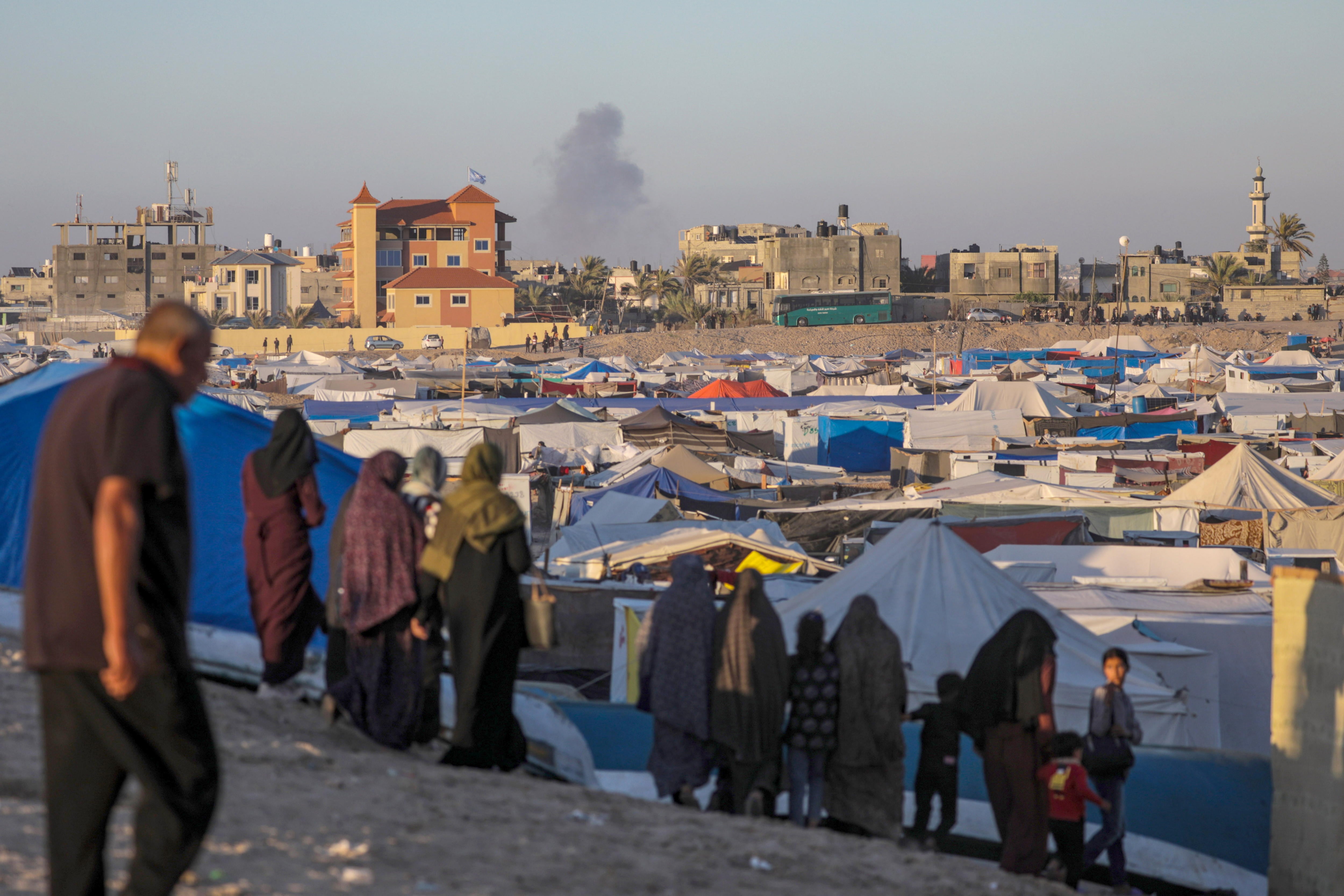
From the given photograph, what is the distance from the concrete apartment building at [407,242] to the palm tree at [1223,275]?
45334 millimetres

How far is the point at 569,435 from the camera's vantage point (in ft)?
82.4

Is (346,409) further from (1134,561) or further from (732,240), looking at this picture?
(732,240)

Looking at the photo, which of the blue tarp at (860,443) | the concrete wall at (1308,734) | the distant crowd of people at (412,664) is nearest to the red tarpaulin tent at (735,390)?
the blue tarp at (860,443)

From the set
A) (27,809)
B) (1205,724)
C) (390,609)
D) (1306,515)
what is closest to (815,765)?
(390,609)

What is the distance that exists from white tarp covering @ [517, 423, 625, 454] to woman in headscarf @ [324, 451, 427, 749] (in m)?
19.4

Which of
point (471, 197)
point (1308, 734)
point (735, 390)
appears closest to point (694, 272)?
point (471, 197)

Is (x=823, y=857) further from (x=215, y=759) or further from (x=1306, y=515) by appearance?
(x=1306, y=515)

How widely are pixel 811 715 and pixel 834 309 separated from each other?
66.2 m

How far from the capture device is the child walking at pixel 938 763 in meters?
5.79

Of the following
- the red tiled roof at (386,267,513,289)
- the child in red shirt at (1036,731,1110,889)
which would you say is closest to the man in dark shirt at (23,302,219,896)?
the child in red shirt at (1036,731,1110,889)

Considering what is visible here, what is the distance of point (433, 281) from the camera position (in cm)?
7200

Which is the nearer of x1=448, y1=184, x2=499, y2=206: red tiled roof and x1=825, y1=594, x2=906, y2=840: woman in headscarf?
x1=825, y1=594, x2=906, y2=840: woman in headscarf

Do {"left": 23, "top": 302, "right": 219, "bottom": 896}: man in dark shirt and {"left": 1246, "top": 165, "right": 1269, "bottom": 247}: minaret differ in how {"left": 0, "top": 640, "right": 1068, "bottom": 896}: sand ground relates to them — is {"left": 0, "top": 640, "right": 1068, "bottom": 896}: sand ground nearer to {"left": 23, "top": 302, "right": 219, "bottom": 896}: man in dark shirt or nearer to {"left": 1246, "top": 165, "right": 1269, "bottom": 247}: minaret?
{"left": 23, "top": 302, "right": 219, "bottom": 896}: man in dark shirt

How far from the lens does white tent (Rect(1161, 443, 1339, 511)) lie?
54.1 ft
